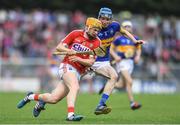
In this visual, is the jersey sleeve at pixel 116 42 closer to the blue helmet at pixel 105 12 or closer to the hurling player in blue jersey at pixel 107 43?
the hurling player in blue jersey at pixel 107 43

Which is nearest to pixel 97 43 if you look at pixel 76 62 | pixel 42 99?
pixel 76 62

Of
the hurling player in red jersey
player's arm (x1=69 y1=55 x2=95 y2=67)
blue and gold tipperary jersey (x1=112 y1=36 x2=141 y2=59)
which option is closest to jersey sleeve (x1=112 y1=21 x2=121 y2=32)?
the hurling player in red jersey

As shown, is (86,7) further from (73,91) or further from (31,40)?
(73,91)

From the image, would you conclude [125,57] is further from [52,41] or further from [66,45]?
[52,41]

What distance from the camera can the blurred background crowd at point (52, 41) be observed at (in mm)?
34312

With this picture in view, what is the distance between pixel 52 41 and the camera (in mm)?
33250

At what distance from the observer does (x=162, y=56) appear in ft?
120

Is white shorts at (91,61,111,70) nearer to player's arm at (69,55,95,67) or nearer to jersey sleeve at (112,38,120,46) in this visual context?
player's arm at (69,55,95,67)

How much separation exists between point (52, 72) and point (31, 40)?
332cm

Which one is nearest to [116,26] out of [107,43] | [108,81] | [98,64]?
[107,43]

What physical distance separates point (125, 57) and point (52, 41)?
9.61 m

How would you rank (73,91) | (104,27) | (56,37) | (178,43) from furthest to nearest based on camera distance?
(178,43) → (56,37) → (104,27) → (73,91)

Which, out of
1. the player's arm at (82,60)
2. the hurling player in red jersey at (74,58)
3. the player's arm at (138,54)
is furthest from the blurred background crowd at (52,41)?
the player's arm at (82,60)

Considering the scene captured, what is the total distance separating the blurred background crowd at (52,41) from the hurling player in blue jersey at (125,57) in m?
8.76
